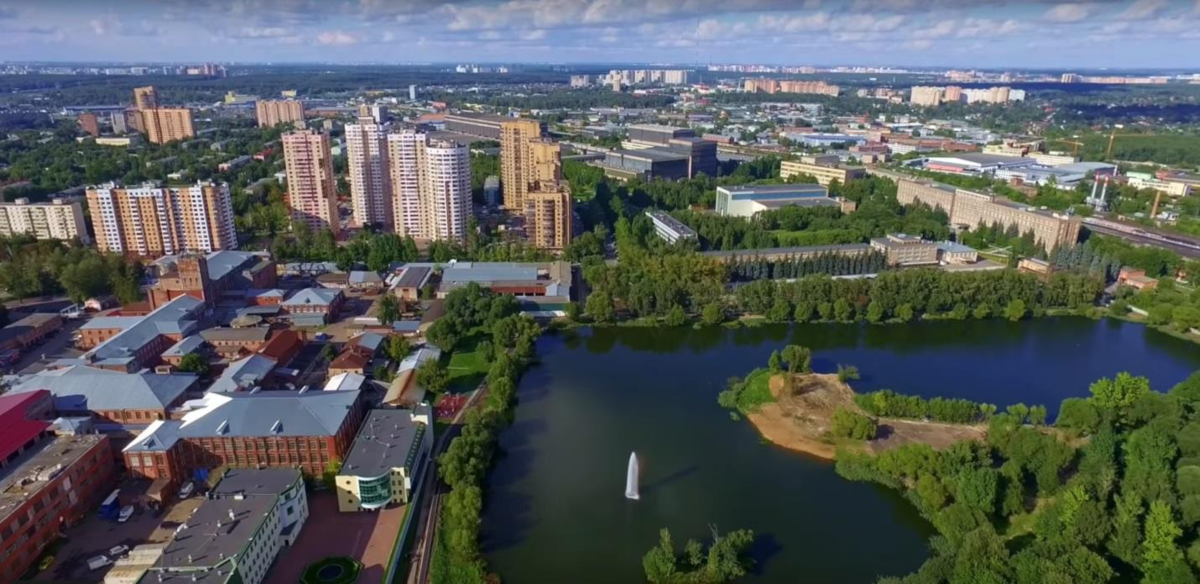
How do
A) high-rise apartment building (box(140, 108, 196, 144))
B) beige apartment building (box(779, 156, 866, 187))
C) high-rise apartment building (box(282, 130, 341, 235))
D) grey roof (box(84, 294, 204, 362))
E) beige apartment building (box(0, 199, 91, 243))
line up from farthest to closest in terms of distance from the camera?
high-rise apartment building (box(140, 108, 196, 144))
beige apartment building (box(779, 156, 866, 187))
high-rise apartment building (box(282, 130, 341, 235))
beige apartment building (box(0, 199, 91, 243))
grey roof (box(84, 294, 204, 362))

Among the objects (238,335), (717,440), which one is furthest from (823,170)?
(238,335)

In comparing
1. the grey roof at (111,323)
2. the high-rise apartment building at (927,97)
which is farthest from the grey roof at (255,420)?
the high-rise apartment building at (927,97)

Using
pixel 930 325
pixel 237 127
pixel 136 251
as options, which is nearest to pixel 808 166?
pixel 930 325

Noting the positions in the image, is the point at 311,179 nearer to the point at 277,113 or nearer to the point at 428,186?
the point at 428,186

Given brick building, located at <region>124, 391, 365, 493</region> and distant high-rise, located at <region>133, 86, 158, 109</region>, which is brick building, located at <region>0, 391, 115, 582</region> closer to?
brick building, located at <region>124, 391, 365, 493</region>

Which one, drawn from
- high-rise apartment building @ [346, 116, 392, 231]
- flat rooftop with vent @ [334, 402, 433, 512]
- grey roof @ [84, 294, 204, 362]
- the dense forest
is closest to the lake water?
the dense forest

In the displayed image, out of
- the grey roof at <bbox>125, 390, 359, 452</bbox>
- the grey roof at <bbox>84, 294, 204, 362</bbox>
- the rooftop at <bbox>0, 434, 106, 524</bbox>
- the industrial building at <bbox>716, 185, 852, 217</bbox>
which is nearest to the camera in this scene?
the rooftop at <bbox>0, 434, 106, 524</bbox>

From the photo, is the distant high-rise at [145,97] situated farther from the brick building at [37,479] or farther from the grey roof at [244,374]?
the brick building at [37,479]
